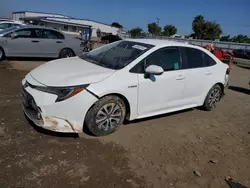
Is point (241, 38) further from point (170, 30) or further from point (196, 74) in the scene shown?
point (196, 74)

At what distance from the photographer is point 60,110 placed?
11.7ft

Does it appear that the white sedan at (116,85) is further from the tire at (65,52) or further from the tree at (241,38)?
the tree at (241,38)

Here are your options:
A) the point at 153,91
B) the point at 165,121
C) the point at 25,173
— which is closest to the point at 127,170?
the point at 25,173

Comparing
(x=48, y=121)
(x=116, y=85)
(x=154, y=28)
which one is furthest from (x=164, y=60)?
(x=154, y=28)

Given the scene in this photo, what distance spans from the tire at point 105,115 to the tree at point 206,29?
203 ft

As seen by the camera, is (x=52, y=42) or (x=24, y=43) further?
(x=52, y=42)

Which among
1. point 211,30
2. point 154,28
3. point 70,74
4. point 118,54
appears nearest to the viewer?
point 70,74

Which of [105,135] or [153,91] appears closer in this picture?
[105,135]

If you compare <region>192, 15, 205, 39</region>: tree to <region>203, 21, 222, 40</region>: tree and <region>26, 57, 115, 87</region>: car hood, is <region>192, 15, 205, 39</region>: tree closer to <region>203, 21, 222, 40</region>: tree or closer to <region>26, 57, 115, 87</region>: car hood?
<region>203, 21, 222, 40</region>: tree

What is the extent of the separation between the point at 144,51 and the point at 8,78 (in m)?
4.89

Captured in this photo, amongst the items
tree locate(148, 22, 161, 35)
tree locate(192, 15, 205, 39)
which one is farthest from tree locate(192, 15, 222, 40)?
tree locate(148, 22, 161, 35)

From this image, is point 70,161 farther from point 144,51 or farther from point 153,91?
point 144,51

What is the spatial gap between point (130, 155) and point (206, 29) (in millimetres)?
63102

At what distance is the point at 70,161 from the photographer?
333 centimetres
